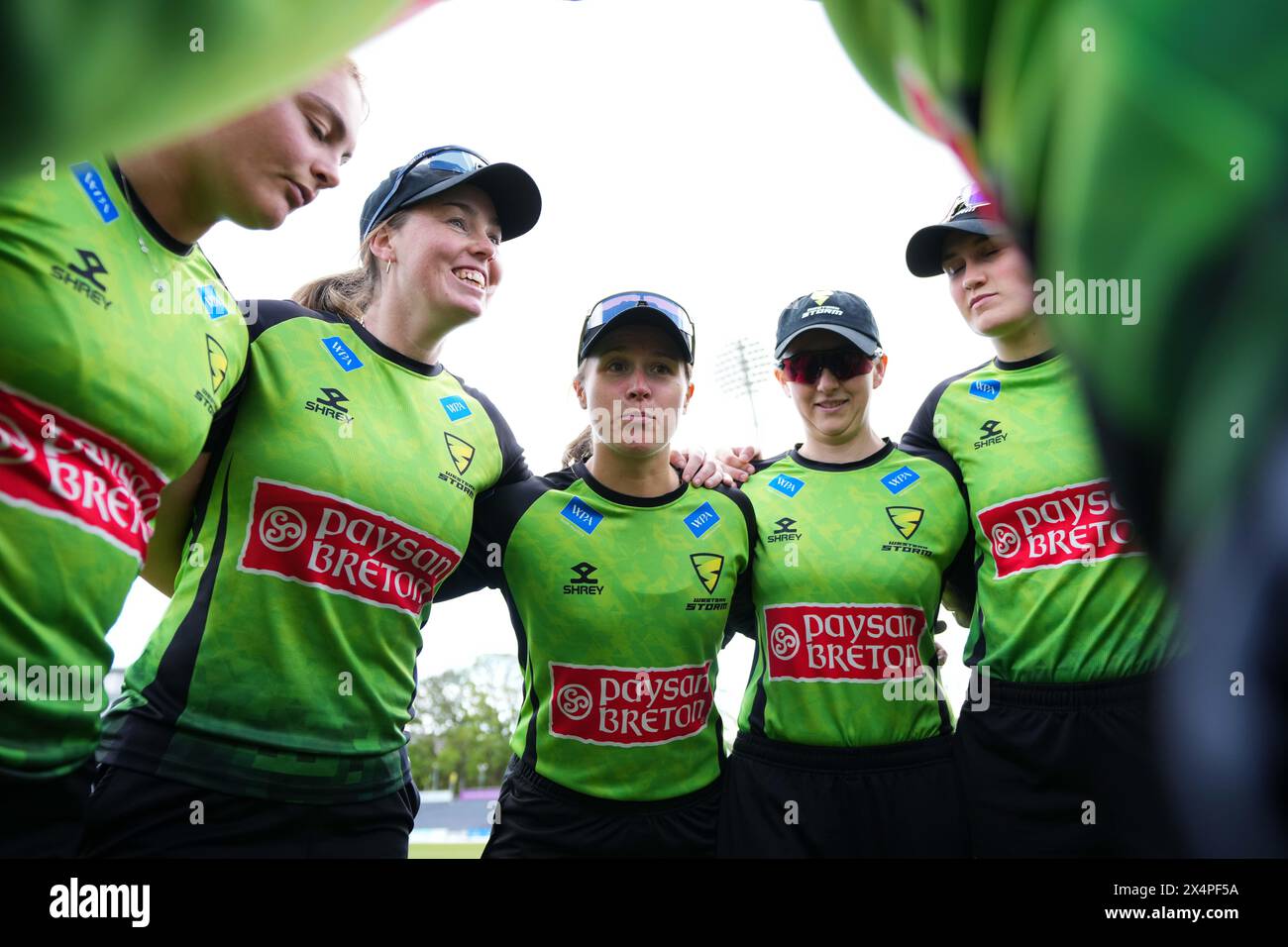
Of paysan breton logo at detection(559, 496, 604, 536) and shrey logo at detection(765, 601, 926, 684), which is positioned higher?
paysan breton logo at detection(559, 496, 604, 536)

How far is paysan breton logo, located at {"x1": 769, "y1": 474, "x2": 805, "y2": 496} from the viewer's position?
342cm

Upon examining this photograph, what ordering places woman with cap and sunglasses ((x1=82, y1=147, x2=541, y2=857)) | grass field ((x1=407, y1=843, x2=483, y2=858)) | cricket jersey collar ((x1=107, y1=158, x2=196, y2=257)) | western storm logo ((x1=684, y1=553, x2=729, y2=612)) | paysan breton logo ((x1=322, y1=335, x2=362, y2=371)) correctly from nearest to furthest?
cricket jersey collar ((x1=107, y1=158, x2=196, y2=257)) < woman with cap and sunglasses ((x1=82, y1=147, x2=541, y2=857)) < paysan breton logo ((x1=322, y1=335, x2=362, y2=371)) < western storm logo ((x1=684, y1=553, x2=729, y2=612)) < grass field ((x1=407, y1=843, x2=483, y2=858))

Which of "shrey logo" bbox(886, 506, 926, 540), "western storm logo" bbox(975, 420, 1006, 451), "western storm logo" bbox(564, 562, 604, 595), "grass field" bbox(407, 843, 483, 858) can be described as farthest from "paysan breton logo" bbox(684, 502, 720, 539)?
"grass field" bbox(407, 843, 483, 858)

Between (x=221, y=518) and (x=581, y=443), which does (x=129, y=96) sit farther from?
(x=581, y=443)

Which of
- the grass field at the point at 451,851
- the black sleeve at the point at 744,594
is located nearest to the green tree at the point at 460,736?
the grass field at the point at 451,851

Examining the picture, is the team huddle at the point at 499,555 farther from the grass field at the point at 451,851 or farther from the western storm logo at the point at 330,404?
the grass field at the point at 451,851

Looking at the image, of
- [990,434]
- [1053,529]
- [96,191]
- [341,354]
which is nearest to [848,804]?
[1053,529]

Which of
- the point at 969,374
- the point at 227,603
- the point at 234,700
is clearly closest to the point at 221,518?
the point at 227,603

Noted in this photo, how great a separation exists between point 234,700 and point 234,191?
4.24 feet

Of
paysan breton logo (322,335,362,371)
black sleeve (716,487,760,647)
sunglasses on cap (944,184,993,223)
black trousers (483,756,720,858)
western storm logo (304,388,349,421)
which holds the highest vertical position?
sunglasses on cap (944,184,993,223)

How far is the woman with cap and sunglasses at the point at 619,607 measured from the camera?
9.23 ft

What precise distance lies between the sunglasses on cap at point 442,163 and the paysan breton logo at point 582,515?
1246mm

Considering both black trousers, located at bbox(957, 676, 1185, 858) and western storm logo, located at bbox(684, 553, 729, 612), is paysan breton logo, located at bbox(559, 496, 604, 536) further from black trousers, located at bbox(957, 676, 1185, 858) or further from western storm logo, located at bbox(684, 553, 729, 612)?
black trousers, located at bbox(957, 676, 1185, 858)

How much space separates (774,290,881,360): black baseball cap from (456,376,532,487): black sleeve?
123cm
